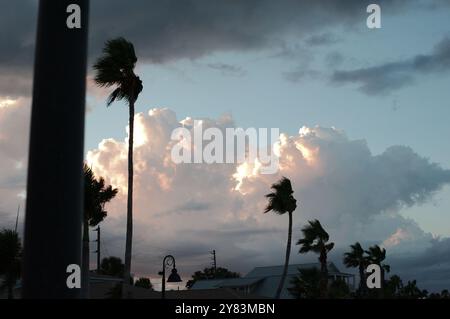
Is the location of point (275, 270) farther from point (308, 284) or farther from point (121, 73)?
point (121, 73)

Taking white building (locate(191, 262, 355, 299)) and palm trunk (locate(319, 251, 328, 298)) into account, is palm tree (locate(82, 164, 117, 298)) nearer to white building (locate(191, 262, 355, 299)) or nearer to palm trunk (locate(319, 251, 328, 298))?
palm trunk (locate(319, 251, 328, 298))

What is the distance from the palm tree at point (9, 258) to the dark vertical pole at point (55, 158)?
3932cm

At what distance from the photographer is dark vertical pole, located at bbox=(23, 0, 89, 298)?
4973 mm

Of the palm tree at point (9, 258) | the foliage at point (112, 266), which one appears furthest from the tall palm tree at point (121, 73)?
the foliage at point (112, 266)

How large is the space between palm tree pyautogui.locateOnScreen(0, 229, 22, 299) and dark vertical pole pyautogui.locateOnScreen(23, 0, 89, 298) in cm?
3932

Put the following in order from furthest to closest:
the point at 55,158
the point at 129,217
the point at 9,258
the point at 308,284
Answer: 1. the point at 308,284
2. the point at 9,258
3. the point at 129,217
4. the point at 55,158

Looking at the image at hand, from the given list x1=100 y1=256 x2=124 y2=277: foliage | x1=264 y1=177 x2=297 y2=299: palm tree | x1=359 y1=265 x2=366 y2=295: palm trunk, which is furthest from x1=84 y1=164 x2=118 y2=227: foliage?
x1=100 y1=256 x2=124 y2=277: foliage

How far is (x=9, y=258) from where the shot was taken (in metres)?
42.5

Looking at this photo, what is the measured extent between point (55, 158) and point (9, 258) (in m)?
40.1

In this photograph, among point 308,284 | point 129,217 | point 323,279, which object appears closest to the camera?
point 129,217

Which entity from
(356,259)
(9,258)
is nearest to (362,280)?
(356,259)

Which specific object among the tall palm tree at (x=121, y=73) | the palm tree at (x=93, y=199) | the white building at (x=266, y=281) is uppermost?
the tall palm tree at (x=121, y=73)

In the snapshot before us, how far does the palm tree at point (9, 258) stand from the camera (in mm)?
42281

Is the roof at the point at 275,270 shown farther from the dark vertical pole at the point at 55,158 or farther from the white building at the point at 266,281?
the dark vertical pole at the point at 55,158
